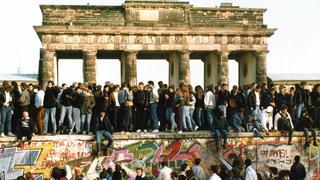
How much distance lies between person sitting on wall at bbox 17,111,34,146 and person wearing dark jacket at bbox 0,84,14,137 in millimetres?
420

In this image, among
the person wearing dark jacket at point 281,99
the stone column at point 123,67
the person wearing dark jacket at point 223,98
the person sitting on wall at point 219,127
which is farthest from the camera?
the stone column at point 123,67

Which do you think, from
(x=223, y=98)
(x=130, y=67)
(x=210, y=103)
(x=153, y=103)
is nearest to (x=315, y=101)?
(x=223, y=98)

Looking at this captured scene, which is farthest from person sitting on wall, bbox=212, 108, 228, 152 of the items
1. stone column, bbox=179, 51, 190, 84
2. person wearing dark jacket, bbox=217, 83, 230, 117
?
stone column, bbox=179, 51, 190, 84

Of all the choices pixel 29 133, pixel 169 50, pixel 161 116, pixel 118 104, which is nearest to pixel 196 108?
pixel 161 116

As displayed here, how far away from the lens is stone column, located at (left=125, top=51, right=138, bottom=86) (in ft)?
173

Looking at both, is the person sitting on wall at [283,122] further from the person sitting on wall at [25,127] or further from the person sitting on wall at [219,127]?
the person sitting on wall at [25,127]

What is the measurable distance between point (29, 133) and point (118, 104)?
3.29m

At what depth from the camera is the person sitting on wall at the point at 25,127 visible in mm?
21859

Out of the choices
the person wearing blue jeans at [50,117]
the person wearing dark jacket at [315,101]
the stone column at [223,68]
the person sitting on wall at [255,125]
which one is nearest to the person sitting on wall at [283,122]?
the person sitting on wall at [255,125]

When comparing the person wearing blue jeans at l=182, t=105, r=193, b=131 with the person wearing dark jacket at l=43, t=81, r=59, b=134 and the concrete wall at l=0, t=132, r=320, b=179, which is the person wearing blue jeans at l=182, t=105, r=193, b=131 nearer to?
the concrete wall at l=0, t=132, r=320, b=179

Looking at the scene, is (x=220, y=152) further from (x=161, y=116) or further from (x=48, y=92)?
(x=48, y=92)

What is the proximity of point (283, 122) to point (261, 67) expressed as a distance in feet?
100

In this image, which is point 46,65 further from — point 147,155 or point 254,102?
point 254,102

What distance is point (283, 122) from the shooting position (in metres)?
23.9
